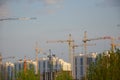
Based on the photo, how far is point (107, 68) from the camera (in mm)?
30000

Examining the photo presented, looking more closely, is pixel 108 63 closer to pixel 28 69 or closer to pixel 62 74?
pixel 28 69

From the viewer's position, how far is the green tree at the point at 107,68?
29094 millimetres

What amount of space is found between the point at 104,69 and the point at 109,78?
3.74 ft

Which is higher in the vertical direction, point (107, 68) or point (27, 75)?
point (107, 68)

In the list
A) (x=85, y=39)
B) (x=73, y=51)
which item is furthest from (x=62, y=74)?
(x=73, y=51)

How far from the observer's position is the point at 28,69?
44.2 m

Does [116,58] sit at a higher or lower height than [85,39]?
lower

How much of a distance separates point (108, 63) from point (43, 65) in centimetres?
6946

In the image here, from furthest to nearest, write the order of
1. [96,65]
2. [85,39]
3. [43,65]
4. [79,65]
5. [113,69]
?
[43,65] < [79,65] < [85,39] < [96,65] < [113,69]

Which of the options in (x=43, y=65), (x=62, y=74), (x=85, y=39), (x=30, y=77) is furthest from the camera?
(x=43, y=65)

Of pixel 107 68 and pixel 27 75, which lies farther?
pixel 27 75

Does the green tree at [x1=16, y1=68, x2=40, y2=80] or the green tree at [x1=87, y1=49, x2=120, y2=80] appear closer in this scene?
the green tree at [x1=87, y1=49, x2=120, y2=80]

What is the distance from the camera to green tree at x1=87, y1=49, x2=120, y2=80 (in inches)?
1145

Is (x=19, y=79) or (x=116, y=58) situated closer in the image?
(x=116, y=58)
